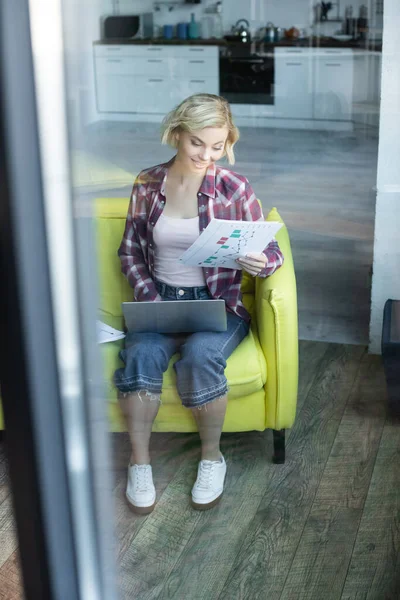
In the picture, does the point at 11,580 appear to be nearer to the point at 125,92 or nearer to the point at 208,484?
the point at 208,484

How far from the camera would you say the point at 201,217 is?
3.33 feet

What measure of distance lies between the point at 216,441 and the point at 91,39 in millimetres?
741

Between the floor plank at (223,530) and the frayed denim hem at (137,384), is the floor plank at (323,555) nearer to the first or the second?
the floor plank at (223,530)

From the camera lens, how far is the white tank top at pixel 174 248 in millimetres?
990

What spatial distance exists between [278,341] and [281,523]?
326mm

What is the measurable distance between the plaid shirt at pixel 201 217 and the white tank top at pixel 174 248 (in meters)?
0.01

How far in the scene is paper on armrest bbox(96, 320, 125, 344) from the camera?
20.4 inches

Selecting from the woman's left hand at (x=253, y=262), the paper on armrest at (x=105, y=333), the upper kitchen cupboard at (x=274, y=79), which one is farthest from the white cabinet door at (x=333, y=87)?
the paper on armrest at (x=105, y=333)

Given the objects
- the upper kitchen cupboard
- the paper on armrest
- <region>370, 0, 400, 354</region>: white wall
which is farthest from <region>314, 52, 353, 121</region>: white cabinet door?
the paper on armrest

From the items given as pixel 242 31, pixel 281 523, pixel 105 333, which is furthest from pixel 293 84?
pixel 105 333

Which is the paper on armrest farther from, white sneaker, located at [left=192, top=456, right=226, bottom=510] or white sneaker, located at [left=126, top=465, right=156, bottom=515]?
white sneaker, located at [left=192, top=456, right=226, bottom=510]

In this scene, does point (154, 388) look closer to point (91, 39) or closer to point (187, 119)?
point (187, 119)

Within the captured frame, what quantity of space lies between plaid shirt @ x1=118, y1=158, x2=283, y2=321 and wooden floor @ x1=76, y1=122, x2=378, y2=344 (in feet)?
1.11

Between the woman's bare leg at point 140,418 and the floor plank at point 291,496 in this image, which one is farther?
the floor plank at point 291,496
